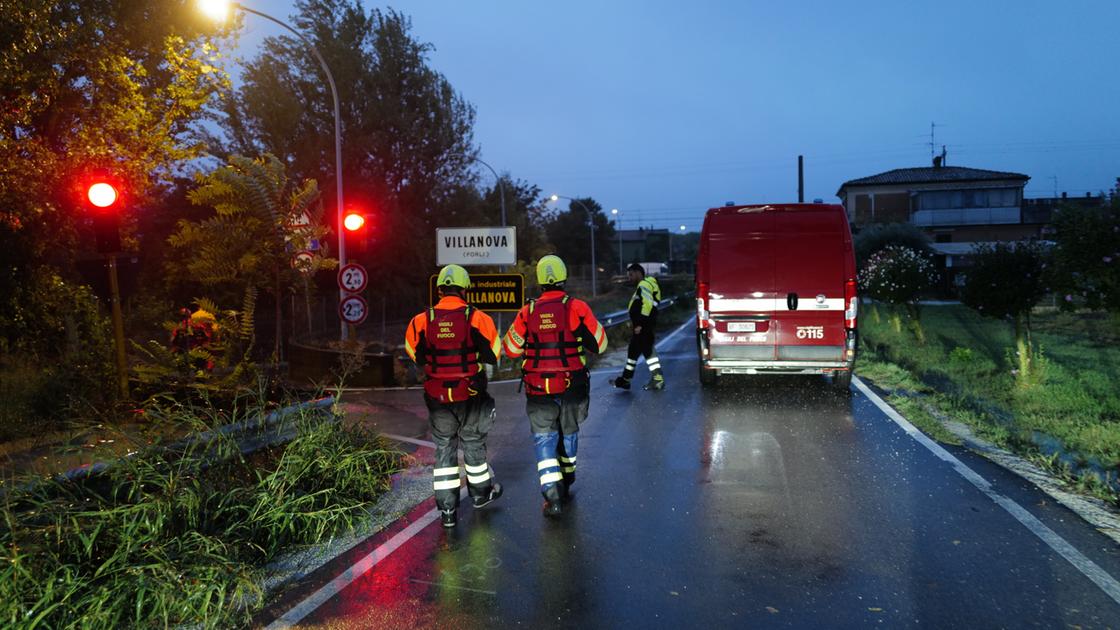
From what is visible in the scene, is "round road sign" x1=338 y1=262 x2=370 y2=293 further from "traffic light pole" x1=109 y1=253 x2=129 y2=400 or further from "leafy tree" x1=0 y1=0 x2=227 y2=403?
"traffic light pole" x1=109 y1=253 x2=129 y2=400

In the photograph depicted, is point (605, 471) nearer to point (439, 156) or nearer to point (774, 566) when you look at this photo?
point (774, 566)

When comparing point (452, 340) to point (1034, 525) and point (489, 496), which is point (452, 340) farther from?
point (1034, 525)

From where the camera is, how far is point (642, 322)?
10.5 meters

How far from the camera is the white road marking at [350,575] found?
3797 mm

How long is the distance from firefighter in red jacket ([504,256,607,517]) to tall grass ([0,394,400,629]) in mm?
1372

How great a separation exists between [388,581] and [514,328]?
6.79ft

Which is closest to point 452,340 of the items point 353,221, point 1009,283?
point 353,221

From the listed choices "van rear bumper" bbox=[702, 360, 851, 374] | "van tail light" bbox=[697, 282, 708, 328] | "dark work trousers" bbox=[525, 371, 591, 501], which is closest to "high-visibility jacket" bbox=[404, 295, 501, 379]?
"dark work trousers" bbox=[525, 371, 591, 501]

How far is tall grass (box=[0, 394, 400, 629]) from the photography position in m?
3.61

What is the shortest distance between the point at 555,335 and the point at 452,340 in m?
0.75

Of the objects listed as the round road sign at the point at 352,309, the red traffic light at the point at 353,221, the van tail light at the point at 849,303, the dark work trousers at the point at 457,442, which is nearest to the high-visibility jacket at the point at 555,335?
Result: the dark work trousers at the point at 457,442

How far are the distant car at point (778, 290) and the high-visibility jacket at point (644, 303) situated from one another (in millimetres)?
787

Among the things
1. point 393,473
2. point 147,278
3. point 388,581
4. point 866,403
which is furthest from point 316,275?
point 147,278

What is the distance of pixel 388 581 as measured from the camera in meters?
4.25
